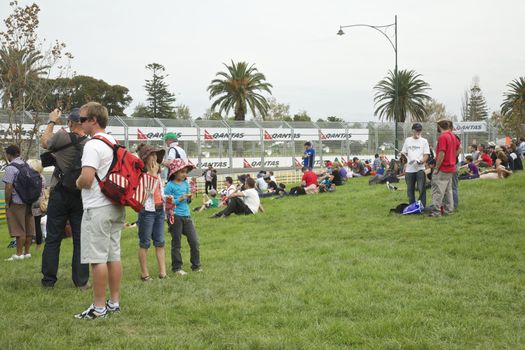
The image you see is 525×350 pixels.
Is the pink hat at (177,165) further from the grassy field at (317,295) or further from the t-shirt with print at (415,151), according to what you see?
the t-shirt with print at (415,151)

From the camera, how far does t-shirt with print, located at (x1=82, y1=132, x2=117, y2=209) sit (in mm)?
4750

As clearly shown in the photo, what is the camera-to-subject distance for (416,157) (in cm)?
1108

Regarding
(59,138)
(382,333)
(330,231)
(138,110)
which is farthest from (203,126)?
(138,110)

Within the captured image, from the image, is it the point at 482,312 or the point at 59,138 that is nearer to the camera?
the point at 482,312

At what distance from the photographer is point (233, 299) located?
18.4 feet

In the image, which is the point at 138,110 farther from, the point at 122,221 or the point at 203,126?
the point at 122,221

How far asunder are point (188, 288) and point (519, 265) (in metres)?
3.93

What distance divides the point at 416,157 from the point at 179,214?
568cm

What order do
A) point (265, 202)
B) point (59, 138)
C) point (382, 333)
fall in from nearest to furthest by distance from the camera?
point (382, 333), point (59, 138), point (265, 202)

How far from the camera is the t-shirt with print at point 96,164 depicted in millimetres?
4750

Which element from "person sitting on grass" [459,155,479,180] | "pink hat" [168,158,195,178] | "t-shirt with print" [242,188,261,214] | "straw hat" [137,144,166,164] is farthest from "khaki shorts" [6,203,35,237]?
"person sitting on grass" [459,155,479,180]

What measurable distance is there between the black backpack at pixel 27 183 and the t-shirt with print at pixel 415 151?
6.93 m

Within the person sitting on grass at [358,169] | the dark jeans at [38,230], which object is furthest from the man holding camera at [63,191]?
the person sitting on grass at [358,169]

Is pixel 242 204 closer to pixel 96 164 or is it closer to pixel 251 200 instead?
pixel 251 200
